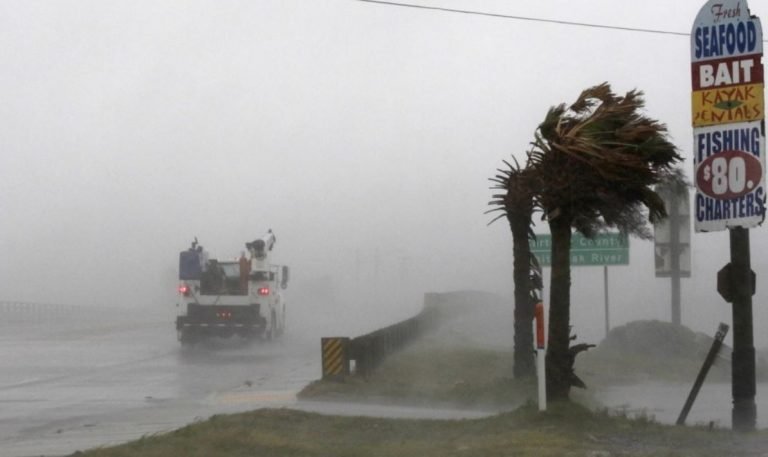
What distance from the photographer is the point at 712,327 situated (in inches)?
2381

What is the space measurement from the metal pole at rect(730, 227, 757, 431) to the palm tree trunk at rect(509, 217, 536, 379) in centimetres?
570

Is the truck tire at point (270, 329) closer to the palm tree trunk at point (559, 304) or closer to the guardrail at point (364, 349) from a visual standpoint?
the guardrail at point (364, 349)

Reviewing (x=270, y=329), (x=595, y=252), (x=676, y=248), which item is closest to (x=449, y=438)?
(x=676, y=248)

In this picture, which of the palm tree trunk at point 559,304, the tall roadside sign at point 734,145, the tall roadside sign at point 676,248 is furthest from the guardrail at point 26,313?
the tall roadside sign at point 734,145

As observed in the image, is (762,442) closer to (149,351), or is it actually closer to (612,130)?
(612,130)

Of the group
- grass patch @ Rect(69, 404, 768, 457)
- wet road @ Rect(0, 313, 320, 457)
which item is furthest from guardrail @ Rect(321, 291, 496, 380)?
grass patch @ Rect(69, 404, 768, 457)

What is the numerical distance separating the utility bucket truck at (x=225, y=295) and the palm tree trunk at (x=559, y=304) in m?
25.6

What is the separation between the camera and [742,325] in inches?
614

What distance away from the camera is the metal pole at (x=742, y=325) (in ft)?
50.8

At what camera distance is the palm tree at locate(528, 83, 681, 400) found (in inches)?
577

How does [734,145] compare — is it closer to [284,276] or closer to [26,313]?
[284,276]

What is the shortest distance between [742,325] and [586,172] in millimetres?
2990

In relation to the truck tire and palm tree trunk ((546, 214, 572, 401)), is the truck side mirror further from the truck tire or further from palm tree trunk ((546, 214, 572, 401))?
palm tree trunk ((546, 214, 572, 401))

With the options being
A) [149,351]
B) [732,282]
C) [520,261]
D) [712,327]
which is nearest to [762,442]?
[732,282]
